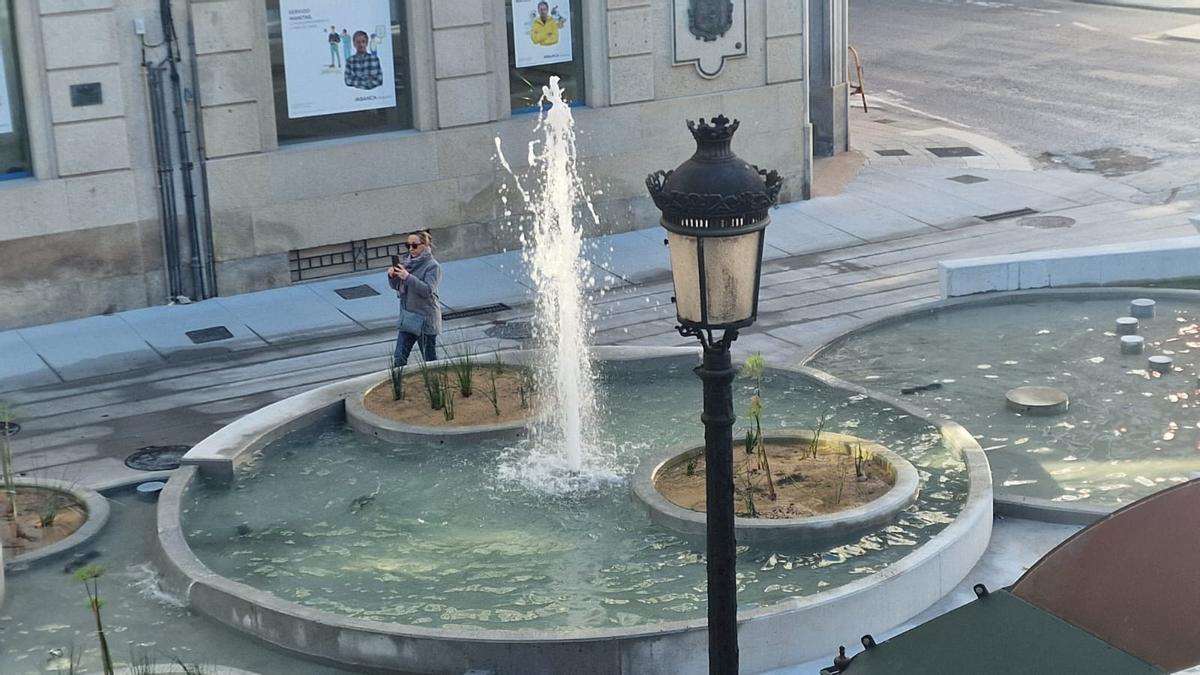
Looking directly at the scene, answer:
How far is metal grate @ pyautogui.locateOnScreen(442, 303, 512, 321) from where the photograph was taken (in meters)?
19.0

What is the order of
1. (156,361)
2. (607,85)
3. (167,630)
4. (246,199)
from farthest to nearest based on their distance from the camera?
1. (607,85)
2. (246,199)
3. (156,361)
4. (167,630)

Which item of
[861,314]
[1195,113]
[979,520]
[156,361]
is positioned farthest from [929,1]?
[979,520]

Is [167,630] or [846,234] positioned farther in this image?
[846,234]

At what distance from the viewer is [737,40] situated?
2236cm

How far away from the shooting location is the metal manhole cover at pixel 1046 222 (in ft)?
71.6

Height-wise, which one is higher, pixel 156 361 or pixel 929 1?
pixel 929 1

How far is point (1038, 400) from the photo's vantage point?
1475 cm

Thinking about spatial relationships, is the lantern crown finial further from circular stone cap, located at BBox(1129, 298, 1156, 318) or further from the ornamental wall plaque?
the ornamental wall plaque

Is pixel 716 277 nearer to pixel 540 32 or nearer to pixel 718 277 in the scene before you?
pixel 718 277

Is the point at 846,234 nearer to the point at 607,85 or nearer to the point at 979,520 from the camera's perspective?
the point at 607,85

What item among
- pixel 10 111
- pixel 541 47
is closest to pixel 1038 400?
pixel 541 47

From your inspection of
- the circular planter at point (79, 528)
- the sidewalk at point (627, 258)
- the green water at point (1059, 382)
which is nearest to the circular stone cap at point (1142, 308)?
the green water at point (1059, 382)

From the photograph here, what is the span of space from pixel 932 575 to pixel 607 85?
11.5 meters

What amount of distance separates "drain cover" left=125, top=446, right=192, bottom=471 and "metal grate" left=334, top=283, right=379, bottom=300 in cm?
485
